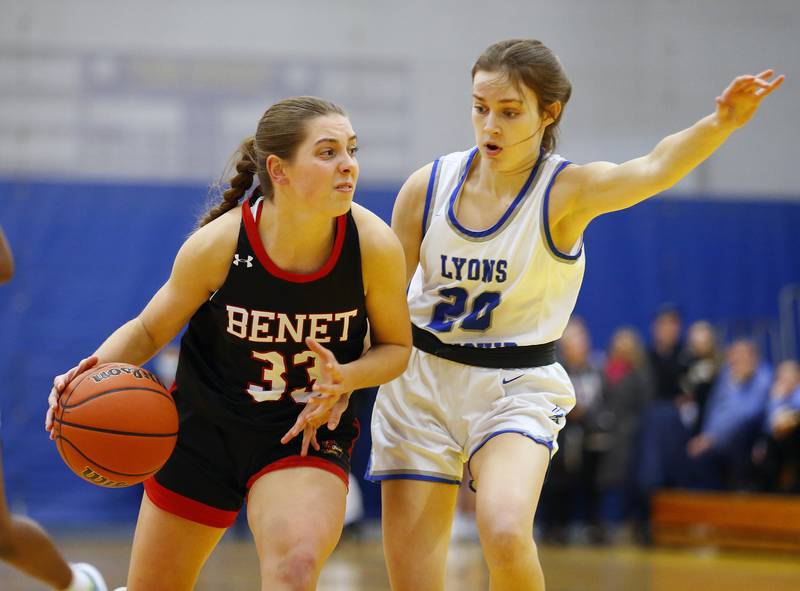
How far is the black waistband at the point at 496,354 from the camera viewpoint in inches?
164

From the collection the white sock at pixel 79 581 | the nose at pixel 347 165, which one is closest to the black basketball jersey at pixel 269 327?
the nose at pixel 347 165

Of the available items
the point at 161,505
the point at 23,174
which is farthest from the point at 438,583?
the point at 23,174

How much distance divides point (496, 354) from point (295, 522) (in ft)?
3.55

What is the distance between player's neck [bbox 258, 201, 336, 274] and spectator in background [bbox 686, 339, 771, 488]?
7.83 meters

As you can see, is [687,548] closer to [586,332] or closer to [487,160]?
[586,332]

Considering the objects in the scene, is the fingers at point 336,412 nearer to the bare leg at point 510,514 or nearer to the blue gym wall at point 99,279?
the bare leg at point 510,514

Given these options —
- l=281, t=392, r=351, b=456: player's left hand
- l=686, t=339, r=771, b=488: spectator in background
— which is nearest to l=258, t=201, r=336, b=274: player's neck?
l=281, t=392, r=351, b=456: player's left hand

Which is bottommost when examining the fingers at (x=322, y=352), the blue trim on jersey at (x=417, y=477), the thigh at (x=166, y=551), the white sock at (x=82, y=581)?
the white sock at (x=82, y=581)

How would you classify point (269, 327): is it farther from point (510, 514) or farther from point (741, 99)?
point (741, 99)

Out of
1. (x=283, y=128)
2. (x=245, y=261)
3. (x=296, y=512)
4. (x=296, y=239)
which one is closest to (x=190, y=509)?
(x=296, y=512)

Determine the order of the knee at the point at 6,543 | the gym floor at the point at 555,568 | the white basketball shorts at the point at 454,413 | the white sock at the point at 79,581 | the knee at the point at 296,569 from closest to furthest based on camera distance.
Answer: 1. the knee at the point at 296,569
2. the white basketball shorts at the point at 454,413
3. the knee at the point at 6,543
4. the white sock at the point at 79,581
5. the gym floor at the point at 555,568

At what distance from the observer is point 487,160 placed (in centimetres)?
427

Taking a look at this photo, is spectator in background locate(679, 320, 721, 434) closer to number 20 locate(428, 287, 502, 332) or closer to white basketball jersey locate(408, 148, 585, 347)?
white basketball jersey locate(408, 148, 585, 347)

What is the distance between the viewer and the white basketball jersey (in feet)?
13.7
